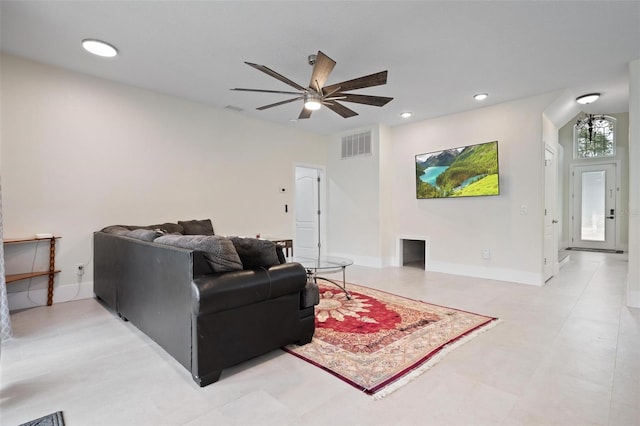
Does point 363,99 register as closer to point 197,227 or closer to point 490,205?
point 197,227

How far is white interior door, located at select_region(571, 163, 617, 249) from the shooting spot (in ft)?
24.2

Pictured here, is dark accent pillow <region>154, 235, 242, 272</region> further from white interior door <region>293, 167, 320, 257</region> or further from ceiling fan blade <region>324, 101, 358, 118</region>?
white interior door <region>293, 167, 320, 257</region>

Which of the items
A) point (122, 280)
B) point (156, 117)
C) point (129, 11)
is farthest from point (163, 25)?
point (122, 280)

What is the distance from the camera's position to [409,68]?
363 centimetres

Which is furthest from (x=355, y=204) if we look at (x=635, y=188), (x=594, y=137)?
(x=594, y=137)

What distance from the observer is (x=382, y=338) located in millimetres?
2623

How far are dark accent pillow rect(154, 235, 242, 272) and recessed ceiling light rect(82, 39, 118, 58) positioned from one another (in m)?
2.41

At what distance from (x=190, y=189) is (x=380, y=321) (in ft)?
11.3

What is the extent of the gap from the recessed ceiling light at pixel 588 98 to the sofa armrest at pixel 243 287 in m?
5.03

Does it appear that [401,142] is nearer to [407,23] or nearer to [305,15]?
[407,23]

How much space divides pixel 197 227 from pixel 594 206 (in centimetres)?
918

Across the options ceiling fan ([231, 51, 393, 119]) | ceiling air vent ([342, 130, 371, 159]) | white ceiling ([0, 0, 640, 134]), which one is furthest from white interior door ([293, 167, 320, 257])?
ceiling fan ([231, 51, 393, 119])

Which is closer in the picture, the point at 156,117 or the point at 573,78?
the point at 573,78

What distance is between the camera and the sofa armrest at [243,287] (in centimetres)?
187
